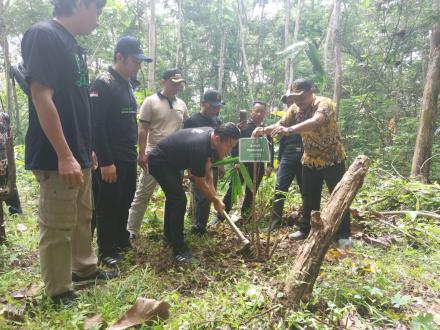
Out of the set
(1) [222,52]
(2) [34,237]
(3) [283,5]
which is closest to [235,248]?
(2) [34,237]

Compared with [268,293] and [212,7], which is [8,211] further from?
[212,7]

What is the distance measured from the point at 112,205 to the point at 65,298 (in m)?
1.00

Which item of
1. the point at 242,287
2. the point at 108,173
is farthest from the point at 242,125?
the point at 242,287

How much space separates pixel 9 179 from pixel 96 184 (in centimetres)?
91

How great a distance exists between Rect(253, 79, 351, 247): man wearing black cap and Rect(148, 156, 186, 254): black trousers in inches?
39.6

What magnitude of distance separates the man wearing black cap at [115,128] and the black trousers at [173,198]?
0.88ft

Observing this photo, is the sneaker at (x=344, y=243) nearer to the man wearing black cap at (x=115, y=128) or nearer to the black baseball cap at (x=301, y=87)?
the black baseball cap at (x=301, y=87)

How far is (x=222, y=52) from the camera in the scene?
882 inches

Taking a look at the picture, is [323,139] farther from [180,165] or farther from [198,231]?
[198,231]

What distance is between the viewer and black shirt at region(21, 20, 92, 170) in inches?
77.7

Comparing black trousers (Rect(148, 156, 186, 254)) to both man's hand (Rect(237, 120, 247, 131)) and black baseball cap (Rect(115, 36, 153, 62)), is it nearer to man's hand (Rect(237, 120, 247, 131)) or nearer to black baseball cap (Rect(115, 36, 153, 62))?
black baseball cap (Rect(115, 36, 153, 62))

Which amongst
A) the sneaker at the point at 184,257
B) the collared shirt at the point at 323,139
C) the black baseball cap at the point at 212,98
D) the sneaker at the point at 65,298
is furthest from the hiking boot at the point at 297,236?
the sneaker at the point at 65,298

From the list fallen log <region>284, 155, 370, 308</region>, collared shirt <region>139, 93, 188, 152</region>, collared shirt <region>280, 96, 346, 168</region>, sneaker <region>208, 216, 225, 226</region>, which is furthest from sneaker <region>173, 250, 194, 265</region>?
collared shirt <region>280, 96, 346, 168</region>

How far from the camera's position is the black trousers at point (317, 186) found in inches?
148
